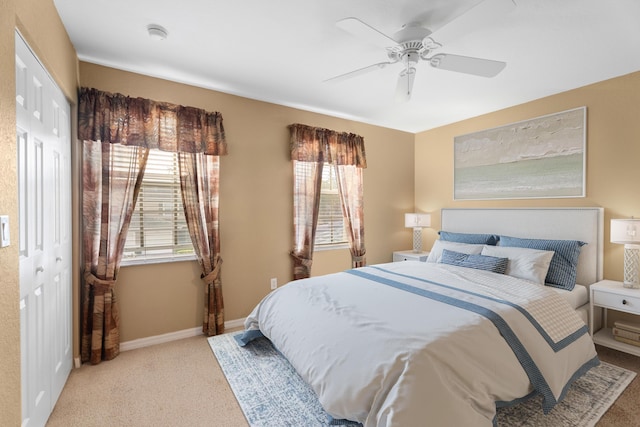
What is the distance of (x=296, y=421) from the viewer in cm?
189

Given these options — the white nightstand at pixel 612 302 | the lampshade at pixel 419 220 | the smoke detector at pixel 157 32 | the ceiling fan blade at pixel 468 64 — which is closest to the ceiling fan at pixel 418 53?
the ceiling fan blade at pixel 468 64

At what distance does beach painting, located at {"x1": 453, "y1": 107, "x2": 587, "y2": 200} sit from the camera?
10.8ft

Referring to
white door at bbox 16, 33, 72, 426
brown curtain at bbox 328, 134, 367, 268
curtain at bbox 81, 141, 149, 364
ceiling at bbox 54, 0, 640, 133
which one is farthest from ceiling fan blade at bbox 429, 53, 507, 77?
curtain at bbox 81, 141, 149, 364

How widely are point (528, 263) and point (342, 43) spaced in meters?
2.64

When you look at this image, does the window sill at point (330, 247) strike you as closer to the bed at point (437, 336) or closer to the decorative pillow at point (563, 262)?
the bed at point (437, 336)

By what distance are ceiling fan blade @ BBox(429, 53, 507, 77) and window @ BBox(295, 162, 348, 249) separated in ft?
6.85

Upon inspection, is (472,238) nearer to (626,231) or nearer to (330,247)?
(626,231)

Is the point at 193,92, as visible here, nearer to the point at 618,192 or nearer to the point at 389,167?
the point at 389,167

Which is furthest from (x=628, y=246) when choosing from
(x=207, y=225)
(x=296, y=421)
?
(x=207, y=225)

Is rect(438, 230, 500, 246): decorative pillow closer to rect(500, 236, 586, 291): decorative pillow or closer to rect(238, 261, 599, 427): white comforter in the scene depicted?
rect(500, 236, 586, 291): decorative pillow

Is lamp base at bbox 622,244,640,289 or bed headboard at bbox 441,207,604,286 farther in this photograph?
bed headboard at bbox 441,207,604,286

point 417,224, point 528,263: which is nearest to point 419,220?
point 417,224

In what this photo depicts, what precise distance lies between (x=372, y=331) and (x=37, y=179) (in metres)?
2.10

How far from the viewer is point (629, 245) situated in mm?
2748
